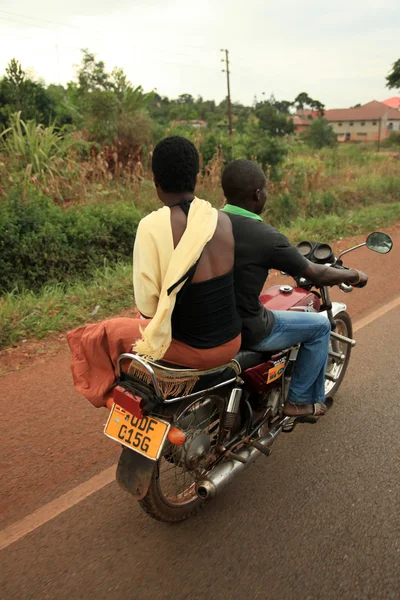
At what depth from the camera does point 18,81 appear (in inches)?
537

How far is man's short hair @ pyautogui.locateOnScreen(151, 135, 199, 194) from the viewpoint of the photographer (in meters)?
2.17

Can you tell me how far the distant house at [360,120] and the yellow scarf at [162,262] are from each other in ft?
274

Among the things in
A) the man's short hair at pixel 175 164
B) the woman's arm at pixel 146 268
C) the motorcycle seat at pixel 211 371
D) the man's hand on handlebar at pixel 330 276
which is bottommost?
the motorcycle seat at pixel 211 371

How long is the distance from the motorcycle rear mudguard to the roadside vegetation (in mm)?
2744

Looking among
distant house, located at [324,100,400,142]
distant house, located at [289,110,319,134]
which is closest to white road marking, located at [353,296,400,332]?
distant house, located at [289,110,319,134]

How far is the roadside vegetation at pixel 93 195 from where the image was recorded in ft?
18.9

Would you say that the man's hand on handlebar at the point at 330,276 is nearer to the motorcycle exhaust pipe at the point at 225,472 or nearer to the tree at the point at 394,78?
the motorcycle exhaust pipe at the point at 225,472

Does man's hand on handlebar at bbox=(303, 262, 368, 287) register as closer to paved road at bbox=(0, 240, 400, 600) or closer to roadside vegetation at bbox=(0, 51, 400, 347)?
paved road at bbox=(0, 240, 400, 600)


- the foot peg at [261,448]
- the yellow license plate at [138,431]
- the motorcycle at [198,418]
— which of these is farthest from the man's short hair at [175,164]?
the foot peg at [261,448]

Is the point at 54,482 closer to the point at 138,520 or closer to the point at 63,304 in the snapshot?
the point at 138,520

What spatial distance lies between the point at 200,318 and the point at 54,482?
145cm

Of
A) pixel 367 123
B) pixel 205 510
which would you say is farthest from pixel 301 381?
pixel 367 123

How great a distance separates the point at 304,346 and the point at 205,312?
962 millimetres

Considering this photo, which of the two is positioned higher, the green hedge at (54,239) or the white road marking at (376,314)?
the green hedge at (54,239)
